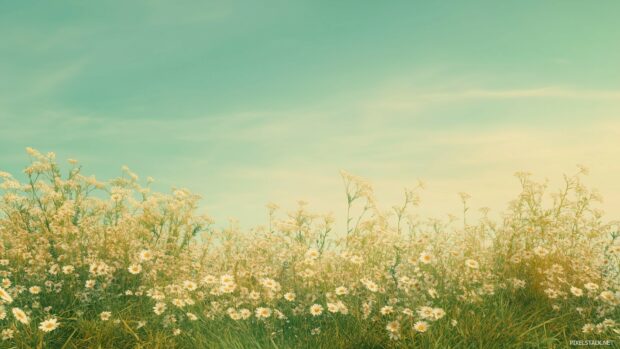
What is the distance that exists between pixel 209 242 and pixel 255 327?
2.80m

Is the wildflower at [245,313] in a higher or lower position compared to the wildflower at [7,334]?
higher

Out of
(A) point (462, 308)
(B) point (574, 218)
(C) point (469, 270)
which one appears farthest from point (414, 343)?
(B) point (574, 218)

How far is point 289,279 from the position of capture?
6988mm

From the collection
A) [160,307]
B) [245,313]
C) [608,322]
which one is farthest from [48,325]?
[608,322]

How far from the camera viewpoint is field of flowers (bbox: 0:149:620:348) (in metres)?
5.81

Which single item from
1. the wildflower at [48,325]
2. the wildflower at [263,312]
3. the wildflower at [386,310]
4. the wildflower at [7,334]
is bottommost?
the wildflower at [7,334]

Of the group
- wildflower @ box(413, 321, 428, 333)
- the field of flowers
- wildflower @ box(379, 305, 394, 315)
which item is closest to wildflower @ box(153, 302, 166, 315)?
the field of flowers

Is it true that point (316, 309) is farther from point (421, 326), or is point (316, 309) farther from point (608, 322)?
point (608, 322)

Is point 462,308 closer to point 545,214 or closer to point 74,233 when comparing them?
point 545,214

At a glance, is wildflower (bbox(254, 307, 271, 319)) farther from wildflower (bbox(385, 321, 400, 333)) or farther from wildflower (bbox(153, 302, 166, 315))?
wildflower (bbox(385, 321, 400, 333))

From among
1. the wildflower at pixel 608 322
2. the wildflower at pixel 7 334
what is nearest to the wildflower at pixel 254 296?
the wildflower at pixel 7 334

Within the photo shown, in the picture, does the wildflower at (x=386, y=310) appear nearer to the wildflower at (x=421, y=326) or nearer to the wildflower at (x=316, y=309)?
the wildflower at (x=421, y=326)

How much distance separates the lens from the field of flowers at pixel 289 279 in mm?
5809

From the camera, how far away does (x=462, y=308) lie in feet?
20.0
